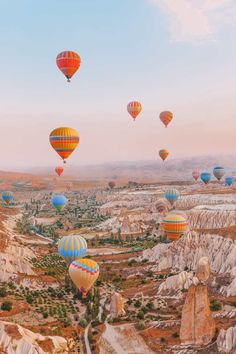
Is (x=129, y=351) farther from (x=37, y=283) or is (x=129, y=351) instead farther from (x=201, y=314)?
(x=37, y=283)

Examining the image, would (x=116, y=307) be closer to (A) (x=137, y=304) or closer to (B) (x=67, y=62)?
(A) (x=137, y=304)

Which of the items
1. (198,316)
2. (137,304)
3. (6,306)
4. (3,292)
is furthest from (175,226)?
(6,306)

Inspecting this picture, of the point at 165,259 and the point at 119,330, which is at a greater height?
the point at 165,259

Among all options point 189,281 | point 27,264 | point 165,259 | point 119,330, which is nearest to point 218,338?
point 119,330

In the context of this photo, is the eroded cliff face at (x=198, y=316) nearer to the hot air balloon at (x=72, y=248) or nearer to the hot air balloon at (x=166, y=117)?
the hot air balloon at (x=72, y=248)

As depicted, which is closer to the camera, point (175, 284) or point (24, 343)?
point (24, 343)

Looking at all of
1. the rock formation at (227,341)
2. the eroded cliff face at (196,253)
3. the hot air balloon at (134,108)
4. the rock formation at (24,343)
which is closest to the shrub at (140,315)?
the rock formation at (24,343)
